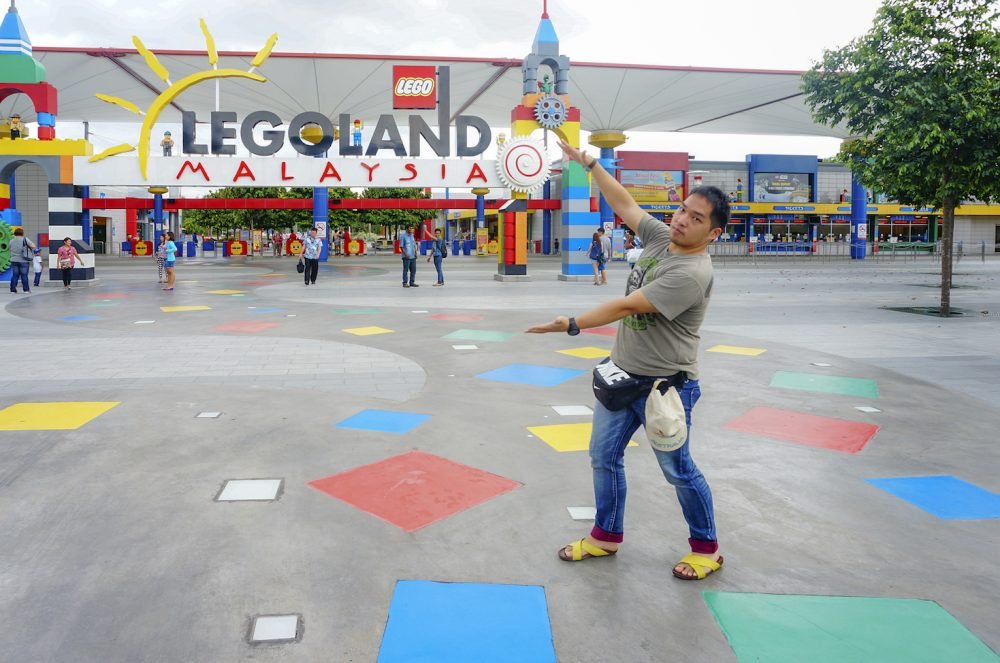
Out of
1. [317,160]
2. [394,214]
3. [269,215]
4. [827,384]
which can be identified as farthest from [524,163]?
[394,214]

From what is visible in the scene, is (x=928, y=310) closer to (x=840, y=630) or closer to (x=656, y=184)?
(x=840, y=630)

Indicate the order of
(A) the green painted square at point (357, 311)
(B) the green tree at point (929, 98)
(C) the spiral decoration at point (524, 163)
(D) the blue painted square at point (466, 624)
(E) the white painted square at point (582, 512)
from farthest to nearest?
Answer: 1. (C) the spiral decoration at point (524, 163)
2. (A) the green painted square at point (357, 311)
3. (B) the green tree at point (929, 98)
4. (E) the white painted square at point (582, 512)
5. (D) the blue painted square at point (466, 624)

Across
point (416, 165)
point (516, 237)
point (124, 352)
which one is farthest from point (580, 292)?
point (124, 352)

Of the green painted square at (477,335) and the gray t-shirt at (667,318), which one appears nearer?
the gray t-shirt at (667,318)

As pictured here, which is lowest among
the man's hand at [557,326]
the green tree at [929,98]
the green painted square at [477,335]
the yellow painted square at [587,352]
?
the yellow painted square at [587,352]

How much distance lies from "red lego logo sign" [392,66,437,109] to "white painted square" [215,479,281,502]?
81.1 feet

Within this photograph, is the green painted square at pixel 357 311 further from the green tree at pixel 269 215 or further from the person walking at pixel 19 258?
the green tree at pixel 269 215

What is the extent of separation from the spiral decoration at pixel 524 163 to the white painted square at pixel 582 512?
17.9 meters

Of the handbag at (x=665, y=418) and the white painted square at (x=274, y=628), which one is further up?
the handbag at (x=665, y=418)

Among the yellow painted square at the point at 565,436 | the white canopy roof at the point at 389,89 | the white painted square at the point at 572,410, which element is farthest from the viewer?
the white canopy roof at the point at 389,89

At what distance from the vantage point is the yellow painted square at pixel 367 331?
1095cm

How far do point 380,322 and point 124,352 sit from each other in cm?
406

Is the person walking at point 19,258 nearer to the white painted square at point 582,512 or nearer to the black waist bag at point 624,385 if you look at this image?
the white painted square at point 582,512

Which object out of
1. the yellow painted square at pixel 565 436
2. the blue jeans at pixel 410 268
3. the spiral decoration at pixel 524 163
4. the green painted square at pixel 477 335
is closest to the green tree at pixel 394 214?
the spiral decoration at pixel 524 163
